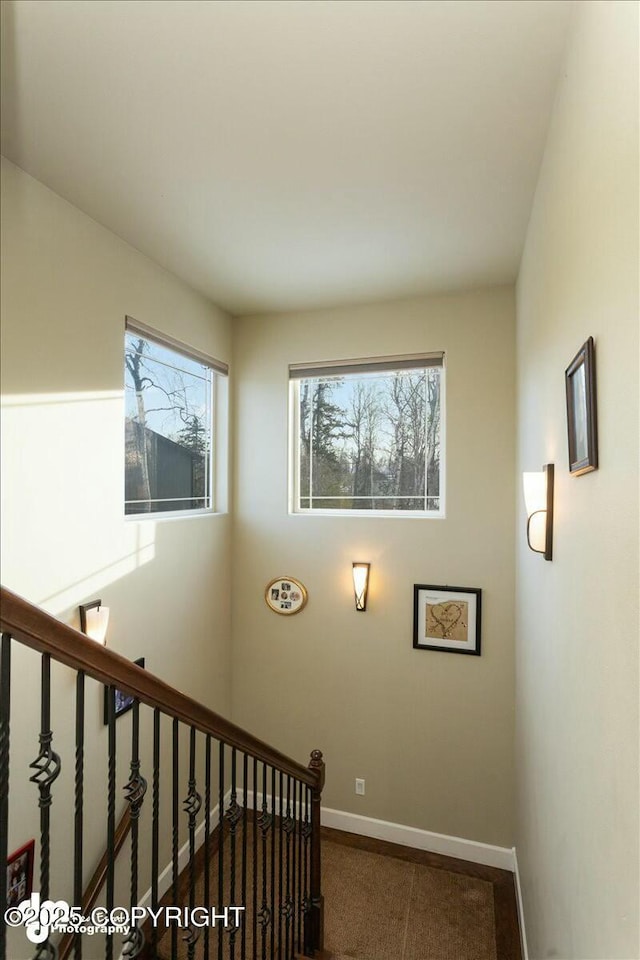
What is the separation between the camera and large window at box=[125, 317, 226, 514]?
9.06ft

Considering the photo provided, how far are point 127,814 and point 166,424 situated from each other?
6.70 ft

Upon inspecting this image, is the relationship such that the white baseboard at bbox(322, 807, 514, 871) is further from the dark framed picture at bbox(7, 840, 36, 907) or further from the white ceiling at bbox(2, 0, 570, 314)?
the white ceiling at bbox(2, 0, 570, 314)

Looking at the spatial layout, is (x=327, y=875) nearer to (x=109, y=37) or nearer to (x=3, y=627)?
(x=3, y=627)

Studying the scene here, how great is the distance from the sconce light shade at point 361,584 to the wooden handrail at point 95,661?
1.85 m

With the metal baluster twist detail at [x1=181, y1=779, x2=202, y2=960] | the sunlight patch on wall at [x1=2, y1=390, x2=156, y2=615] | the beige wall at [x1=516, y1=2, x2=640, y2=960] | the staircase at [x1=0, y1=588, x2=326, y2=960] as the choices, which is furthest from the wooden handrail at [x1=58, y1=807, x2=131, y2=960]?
the beige wall at [x1=516, y1=2, x2=640, y2=960]

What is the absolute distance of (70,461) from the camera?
2.23 m

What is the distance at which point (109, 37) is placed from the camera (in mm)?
1451

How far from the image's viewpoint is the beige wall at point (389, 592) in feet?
10.2

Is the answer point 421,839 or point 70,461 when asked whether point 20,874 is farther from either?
point 421,839

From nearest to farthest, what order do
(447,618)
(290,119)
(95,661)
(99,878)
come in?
1. (95,661)
2. (290,119)
3. (99,878)
4. (447,618)

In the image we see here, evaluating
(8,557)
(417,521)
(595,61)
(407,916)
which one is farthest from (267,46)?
(407,916)

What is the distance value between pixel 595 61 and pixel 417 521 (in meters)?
2.48

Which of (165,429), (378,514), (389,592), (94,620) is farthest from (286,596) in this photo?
(94,620)

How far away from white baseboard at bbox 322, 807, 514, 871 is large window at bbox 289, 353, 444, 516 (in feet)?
6.53
